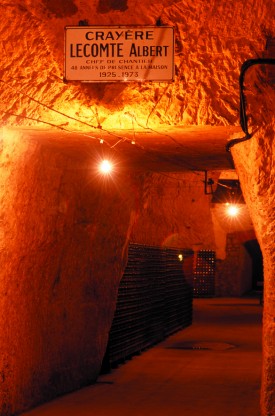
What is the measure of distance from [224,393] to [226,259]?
18.2 m

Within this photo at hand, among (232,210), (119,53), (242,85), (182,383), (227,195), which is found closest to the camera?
(242,85)

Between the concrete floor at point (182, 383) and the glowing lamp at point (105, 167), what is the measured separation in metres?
2.33

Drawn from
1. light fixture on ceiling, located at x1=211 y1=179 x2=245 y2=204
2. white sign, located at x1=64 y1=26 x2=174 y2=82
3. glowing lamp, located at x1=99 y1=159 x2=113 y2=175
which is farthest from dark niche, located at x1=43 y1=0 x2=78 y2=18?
light fixture on ceiling, located at x1=211 y1=179 x2=245 y2=204

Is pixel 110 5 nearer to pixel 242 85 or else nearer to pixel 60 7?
pixel 60 7

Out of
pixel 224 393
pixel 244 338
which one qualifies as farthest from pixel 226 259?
pixel 224 393

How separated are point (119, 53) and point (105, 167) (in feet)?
6.76

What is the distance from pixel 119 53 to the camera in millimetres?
6020

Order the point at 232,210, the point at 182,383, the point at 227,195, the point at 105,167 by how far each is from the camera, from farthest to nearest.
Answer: the point at 232,210
the point at 227,195
the point at 182,383
the point at 105,167

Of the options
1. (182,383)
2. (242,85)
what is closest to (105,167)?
(242,85)

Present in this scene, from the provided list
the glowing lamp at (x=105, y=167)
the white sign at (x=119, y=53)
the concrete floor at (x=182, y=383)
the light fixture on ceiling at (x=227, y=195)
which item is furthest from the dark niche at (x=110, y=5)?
the light fixture on ceiling at (x=227, y=195)

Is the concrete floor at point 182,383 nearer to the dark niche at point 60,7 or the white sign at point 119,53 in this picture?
the white sign at point 119,53

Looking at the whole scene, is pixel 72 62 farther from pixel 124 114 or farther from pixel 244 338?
pixel 244 338

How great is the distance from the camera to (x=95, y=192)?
8.11 m

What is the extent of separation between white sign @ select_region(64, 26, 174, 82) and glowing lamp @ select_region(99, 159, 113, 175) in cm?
176
